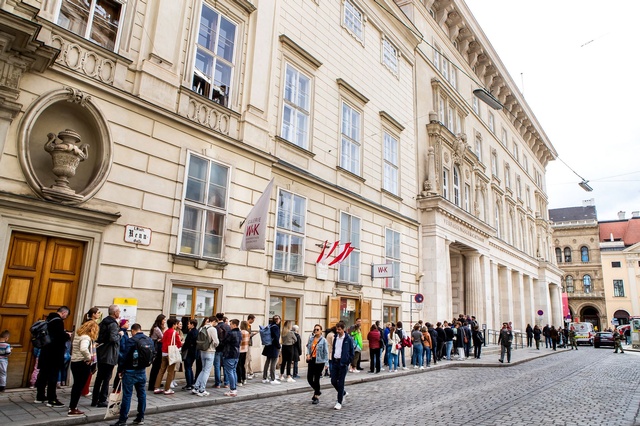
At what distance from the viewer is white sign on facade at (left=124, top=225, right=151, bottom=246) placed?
10.3m

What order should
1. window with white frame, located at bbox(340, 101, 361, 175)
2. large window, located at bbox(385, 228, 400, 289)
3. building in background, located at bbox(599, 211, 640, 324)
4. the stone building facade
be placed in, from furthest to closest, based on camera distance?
building in background, located at bbox(599, 211, 640, 324) < large window, located at bbox(385, 228, 400, 289) < window with white frame, located at bbox(340, 101, 361, 175) < the stone building facade

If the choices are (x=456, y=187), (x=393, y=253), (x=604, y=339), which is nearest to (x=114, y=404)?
(x=393, y=253)

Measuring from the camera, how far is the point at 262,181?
14.1 metres

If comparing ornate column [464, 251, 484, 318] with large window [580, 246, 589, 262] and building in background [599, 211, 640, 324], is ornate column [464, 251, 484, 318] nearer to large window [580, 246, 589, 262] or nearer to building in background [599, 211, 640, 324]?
building in background [599, 211, 640, 324]

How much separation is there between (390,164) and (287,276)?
992cm

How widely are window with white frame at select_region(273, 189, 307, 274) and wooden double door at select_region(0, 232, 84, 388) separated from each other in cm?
638

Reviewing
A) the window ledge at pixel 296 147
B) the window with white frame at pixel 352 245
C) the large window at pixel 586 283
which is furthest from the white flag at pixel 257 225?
the large window at pixel 586 283

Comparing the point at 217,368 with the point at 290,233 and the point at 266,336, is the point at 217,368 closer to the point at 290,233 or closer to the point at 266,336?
the point at 266,336

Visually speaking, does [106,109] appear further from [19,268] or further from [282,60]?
[282,60]

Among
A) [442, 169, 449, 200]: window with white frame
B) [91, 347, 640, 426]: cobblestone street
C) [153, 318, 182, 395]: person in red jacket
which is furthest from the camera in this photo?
[442, 169, 449, 200]: window with white frame

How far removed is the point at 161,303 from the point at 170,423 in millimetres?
3798

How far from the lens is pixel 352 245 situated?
18.6m

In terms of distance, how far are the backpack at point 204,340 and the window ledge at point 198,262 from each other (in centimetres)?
200

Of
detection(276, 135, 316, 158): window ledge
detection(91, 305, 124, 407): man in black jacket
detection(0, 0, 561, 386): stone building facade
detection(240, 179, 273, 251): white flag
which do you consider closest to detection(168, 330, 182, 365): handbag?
detection(0, 0, 561, 386): stone building facade
